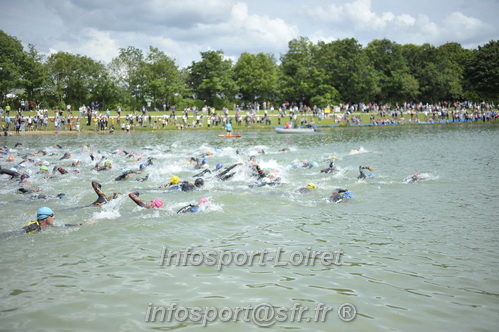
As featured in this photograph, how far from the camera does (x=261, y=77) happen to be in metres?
74.4

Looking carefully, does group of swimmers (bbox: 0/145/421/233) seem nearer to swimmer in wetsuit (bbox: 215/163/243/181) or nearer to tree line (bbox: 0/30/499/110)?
swimmer in wetsuit (bbox: 215/163/243/181)

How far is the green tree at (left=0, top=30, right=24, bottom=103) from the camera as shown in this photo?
56.4 m

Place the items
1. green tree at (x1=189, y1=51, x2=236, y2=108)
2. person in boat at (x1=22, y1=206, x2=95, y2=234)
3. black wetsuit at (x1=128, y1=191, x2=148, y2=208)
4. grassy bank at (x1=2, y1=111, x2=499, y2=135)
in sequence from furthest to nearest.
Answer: green tree at (x1=189, y1=51, x2=236, y2=108) < grassy bank at (x1=2, y1=111, x2=499, y2=135) < black wetsuit at (x1=128, y1=191, x2=148, y2=208) < person in boat at (x1=22, y1=206, x2=95, y2=234)

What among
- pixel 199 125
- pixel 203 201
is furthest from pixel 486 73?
A: pixel 203 201

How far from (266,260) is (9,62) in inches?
2474

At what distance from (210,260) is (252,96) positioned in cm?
7132

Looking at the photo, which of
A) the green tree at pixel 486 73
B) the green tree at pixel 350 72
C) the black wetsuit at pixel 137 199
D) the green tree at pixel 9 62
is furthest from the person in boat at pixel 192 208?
the green tree at pixel 486 73

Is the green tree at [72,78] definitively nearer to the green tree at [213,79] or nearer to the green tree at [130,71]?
the green tree at [130,71]

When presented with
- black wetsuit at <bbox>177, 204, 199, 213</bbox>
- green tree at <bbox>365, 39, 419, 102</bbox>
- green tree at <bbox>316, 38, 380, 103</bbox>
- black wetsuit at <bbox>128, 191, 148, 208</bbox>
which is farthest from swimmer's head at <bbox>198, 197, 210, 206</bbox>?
green tree at <bbox>365, 39, 419, 102</bbox>

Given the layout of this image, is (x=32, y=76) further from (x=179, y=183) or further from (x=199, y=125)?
(x=179, y=183)

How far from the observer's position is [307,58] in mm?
75625

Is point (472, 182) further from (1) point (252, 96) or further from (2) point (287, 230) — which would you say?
(1) point (252, 96)
